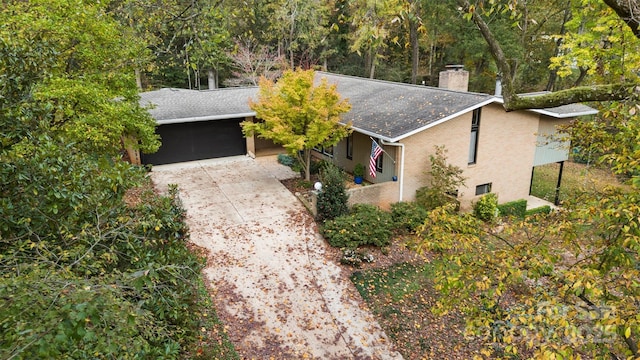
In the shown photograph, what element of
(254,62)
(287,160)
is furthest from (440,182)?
(254,62)

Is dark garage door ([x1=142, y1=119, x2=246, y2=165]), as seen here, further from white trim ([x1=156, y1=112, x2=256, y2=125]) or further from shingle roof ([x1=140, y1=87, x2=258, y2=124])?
white trim ([x1=156, y1=112, x2=256, y2=125])

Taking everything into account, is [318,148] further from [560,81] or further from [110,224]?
[560,81]

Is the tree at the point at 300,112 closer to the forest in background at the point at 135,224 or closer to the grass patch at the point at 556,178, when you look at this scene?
the forest in background at the point at 135,224

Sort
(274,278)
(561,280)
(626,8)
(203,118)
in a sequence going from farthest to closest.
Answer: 1. (203,118)
2. (274,278)
3. (561,280)
4. (626,8)

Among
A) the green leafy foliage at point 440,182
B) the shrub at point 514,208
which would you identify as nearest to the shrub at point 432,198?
the green leafy foliage at point 440,182

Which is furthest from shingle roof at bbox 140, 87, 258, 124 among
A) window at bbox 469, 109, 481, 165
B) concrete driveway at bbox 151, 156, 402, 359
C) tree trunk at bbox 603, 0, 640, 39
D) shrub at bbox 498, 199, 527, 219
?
tree trunk at bbox 603, 0, 640, 39

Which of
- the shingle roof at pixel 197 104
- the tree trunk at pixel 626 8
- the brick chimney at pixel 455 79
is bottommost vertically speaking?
the shingle roof at pixel 197 104

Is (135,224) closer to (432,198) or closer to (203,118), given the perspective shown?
(432,198)
